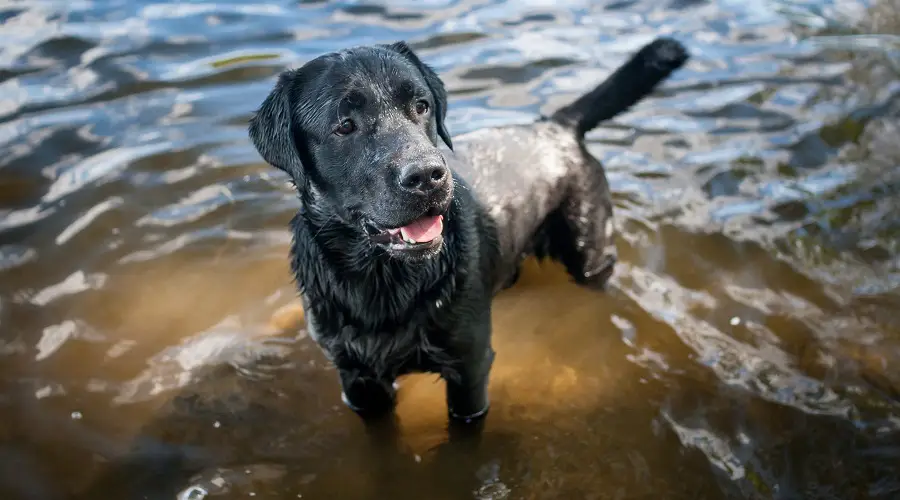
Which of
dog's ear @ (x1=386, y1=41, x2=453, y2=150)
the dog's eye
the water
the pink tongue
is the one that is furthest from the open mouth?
the water

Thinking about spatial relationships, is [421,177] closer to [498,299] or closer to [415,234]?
[415,234]

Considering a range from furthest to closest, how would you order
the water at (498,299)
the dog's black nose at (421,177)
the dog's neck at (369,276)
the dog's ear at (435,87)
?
the water at (498,299) < the dog's ear at (435,87) < the dog's neck at (369,276) < the dog's black nose at (421,177)

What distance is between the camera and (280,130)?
2520mm

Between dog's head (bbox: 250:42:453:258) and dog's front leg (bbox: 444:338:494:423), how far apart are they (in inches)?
27.3

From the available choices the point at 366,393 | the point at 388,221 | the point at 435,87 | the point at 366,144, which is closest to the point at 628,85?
the point at 435,87

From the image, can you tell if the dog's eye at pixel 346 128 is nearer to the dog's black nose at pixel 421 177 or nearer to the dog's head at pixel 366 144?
the dog's head at pixel 366 144

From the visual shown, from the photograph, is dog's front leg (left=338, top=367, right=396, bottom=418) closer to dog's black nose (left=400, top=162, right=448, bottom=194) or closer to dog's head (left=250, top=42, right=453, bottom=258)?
dog's head (left=250, top=42, right=453, bottom=258)

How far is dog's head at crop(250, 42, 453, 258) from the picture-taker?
7.36 ft

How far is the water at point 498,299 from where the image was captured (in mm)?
3056

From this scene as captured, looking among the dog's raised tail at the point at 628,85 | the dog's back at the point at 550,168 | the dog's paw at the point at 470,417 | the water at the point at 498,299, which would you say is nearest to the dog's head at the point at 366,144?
the dog's back at the point at 550,168

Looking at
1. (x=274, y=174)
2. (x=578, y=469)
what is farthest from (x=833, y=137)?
(x=274, y=174)

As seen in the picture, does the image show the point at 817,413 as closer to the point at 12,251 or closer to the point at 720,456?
the point at 720,456

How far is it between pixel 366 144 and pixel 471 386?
120 cm

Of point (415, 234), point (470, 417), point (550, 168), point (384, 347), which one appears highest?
point (415, 234)
